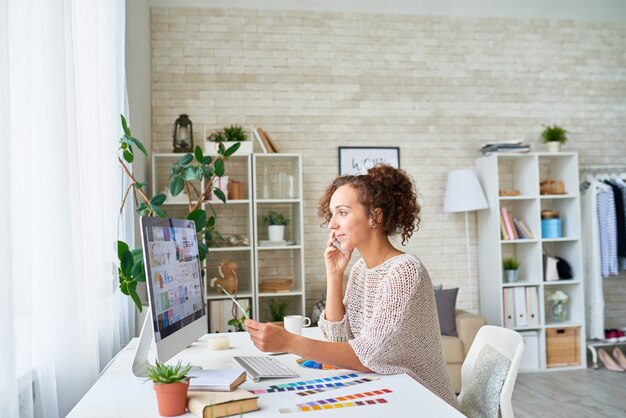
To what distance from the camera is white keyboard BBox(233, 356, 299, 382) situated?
1.79m

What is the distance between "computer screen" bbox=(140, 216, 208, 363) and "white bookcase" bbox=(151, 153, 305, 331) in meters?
2.54

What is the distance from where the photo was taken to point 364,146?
521cm

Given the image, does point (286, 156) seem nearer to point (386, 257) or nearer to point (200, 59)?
point (200, 59)

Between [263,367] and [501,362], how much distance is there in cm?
79

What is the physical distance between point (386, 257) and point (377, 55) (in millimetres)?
3583

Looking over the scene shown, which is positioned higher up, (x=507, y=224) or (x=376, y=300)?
(x=507, y=224)

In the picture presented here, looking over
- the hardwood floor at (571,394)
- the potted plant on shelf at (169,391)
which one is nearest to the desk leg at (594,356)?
the hardwood floor at (571,394)

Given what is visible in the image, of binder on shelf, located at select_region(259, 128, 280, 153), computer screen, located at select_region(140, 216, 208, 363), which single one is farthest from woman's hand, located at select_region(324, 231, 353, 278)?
binder on shelf, located at select_region(259, 128, 280, 153)

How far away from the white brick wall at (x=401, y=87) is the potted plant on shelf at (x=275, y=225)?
0.40 m

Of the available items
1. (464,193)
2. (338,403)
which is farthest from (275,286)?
(338,403)

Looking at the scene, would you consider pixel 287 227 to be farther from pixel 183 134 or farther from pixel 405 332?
pixel 405 332

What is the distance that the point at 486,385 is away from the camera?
6.63ft

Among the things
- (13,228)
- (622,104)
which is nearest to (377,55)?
(622,104)

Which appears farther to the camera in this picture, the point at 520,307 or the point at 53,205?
the point at 520,307
